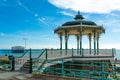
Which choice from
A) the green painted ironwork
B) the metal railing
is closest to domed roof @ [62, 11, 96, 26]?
the metal railing

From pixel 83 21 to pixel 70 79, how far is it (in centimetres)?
1410

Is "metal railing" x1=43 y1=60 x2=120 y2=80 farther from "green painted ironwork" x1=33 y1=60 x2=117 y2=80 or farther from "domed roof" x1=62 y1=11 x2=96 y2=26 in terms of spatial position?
"domed roof" x1=62 y1=11 x2=96 y2=26

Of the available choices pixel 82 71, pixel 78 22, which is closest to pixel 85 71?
pixel 82 71

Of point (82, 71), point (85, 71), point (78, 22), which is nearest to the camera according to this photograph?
point (82, 71)

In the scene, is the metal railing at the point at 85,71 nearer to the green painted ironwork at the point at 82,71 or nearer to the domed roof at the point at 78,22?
the green painted ironwork at the point at 82,71

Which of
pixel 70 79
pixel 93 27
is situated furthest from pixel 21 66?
pixel 93 27

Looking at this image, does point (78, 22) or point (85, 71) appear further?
point (78, 22)

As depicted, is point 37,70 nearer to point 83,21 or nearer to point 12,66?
point 12,66

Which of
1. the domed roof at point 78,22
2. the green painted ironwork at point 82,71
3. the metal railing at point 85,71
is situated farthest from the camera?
the domed roof at point 78,22

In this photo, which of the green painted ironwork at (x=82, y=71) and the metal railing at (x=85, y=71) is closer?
the green painted ironwork at (x=82, y=71)

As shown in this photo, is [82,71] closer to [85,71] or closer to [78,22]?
[85,71]

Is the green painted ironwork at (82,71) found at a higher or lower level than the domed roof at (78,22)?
lower

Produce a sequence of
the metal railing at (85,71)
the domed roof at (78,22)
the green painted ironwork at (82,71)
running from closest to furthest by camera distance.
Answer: the green painted ironwork at (82,71)
the metal railing at (85,71)
the domed roof at (78,22)

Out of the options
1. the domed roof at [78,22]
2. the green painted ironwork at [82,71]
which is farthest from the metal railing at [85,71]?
the domed roof at [78,22]
